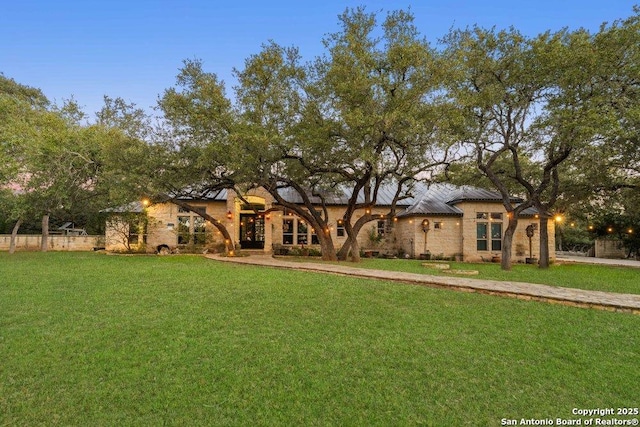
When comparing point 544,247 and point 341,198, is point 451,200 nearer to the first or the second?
point 544,247

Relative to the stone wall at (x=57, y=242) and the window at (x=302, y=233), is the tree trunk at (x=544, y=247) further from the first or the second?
the stone wall at (x=57, y=242)

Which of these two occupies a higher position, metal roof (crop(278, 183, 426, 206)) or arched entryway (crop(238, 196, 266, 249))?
metal roof (crop(278, 183, 426, 206))

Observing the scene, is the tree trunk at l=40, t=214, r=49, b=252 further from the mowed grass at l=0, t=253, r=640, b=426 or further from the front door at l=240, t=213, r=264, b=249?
the mowed grass at l=0, t=253, r=640, b=426

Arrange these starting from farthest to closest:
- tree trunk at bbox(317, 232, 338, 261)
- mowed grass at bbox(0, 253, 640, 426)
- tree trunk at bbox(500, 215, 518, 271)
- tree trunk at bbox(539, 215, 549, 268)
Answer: tree trunk at bbox(317, 232, 338, 261) < tree trunk at bbox(539, 215, 549, 268) < tree trunk at bbox(500, 215, 518, 271) < mowed grass at bbox(0, 253, 640, 426)

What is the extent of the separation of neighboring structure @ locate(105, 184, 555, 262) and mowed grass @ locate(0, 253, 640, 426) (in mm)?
12113

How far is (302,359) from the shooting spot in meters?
4.11

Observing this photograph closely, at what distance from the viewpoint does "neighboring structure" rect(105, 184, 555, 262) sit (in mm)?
19156

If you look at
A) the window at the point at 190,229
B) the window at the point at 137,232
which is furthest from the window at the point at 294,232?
the window at the point at 137,232

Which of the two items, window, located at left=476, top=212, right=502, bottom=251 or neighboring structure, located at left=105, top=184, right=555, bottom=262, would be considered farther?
window, located at left=476, top=212, right=502, bottom=251

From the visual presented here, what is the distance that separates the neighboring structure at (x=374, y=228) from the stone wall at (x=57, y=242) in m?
2.74

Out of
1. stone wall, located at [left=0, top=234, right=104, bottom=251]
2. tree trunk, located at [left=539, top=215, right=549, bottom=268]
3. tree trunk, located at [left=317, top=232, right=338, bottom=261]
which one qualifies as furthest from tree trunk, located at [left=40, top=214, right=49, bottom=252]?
tree trunk, located at [left=539, top=215, right=549, bottom=268]

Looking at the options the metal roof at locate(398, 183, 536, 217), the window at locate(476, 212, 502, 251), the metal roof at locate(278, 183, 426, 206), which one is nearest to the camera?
the metal roof at locate(398, 183, 536, 217)

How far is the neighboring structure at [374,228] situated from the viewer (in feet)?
62.8

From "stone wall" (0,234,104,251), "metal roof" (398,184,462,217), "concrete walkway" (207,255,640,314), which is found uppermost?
"metal roof" (398,184,462,217)
